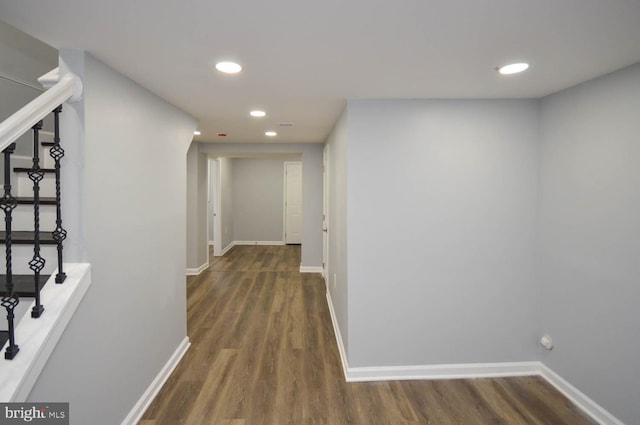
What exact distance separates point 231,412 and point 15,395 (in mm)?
1401

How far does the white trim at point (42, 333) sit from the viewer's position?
1296 millimetres

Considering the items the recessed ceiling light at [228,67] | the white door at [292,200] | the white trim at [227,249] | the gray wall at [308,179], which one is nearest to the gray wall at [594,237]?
the recessed ceiling light at [228,67]

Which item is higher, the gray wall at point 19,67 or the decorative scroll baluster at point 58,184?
the gray wall at point 19,67

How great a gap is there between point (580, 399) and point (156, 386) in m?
3.14

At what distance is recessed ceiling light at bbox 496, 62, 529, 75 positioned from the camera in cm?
199

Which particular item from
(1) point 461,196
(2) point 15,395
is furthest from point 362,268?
(2) point 15,395

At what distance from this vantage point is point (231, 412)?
7.73 feet

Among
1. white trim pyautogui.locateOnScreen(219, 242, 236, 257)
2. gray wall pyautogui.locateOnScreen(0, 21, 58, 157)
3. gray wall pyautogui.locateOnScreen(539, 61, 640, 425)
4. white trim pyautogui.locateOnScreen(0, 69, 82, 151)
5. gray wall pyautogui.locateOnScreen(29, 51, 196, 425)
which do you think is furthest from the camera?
white trim pyautogui.locateOnScreen(219, 242, 236, 257)

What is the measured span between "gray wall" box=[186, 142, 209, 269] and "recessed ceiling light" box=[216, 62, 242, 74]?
4.05m

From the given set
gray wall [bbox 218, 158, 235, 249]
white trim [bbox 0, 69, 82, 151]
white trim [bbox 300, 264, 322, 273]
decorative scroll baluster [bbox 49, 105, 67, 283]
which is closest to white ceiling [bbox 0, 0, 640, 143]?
white trim [bbox 0, 69, 82, 151]

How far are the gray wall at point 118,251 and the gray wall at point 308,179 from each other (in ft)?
9.31

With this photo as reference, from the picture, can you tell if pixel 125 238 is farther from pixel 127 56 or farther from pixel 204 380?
pixel 204 380

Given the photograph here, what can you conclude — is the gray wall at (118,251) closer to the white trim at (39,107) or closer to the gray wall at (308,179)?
the white trim at (39,107)

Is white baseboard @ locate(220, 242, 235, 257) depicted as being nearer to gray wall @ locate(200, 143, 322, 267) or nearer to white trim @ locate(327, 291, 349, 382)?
gray wall @ locate(200, 143, 322, 267)
